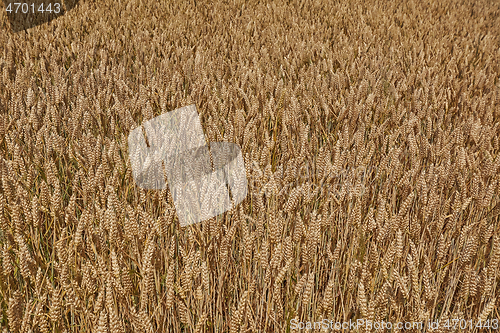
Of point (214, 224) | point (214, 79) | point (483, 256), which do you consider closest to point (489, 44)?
point (214, 79)

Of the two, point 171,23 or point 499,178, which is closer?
point 499,178

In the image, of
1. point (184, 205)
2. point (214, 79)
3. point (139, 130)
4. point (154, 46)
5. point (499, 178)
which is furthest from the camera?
point (154, 46)

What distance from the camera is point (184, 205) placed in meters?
1.14

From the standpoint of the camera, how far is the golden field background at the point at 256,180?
850 mm

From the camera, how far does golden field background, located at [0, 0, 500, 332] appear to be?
85cm

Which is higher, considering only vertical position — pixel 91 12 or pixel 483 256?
pixel 91 12

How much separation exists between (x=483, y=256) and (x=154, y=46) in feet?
7.70

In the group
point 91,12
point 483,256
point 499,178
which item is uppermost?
point 91,12

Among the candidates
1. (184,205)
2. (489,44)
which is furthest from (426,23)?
(184,205)

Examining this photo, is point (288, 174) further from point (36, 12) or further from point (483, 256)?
point (36, 12)

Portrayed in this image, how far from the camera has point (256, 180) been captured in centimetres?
124

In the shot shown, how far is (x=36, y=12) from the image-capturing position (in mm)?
3848

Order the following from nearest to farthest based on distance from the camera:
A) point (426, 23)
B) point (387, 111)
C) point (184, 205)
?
point (184, 205) → point (387, 111) → point (426, 23)

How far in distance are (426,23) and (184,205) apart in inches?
153
